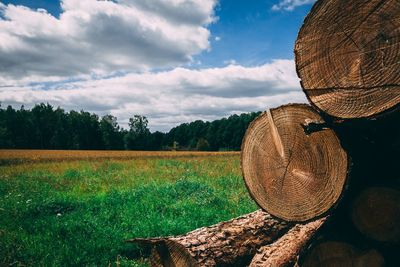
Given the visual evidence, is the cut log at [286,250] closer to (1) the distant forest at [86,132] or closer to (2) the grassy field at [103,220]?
(2) the grassy field at [103,220]

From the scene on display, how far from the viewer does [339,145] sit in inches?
93.1

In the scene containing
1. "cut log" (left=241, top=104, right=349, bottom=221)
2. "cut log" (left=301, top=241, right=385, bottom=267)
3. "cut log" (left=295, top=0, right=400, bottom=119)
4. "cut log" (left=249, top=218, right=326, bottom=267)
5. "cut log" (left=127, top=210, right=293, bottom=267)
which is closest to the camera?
"cut log" (left=295, top=0, right=400, bottom=119)

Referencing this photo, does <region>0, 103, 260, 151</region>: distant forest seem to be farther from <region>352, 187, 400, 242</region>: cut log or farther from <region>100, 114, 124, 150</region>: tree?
<region>352, 187, 400, 242</region>: cut log

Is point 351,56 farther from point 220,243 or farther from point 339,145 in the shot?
point 220,243

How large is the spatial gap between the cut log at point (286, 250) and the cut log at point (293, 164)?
1.73ft

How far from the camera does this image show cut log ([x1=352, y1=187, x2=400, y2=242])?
246cm

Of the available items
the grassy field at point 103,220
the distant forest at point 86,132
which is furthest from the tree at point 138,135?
the grassy field at point 103,220

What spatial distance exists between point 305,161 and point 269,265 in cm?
107

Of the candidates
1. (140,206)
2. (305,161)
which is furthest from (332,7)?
(140,206)

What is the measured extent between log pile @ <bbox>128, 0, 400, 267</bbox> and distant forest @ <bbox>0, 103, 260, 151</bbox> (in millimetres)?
73821

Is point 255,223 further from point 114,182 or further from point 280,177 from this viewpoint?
point 114,182

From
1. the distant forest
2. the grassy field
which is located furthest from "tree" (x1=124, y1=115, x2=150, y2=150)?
the grassy field

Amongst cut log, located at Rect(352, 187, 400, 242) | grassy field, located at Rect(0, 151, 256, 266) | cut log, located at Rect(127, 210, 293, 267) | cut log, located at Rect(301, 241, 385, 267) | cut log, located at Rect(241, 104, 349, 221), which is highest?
cut log, located at Rect(241, 104, 349, 221)

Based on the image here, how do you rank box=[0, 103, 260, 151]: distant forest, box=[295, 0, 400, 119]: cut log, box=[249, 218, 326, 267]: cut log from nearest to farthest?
box=[295, 0, 400, 119]: cut log → box=[249, 218, 326, 267]: cut log → box=[0, 103, 260, 151]: distant forest
